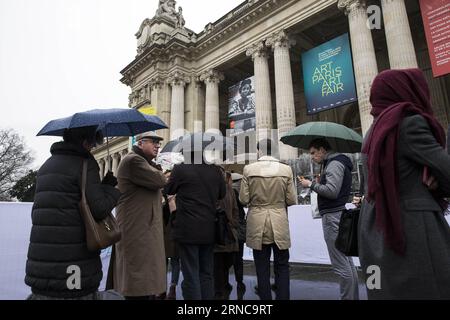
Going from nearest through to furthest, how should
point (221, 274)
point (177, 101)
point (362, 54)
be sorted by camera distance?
point (221, 274) → point (362, 54) → point (177, 101)

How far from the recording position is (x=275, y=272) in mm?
3703

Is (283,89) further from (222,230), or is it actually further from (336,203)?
(222,230)

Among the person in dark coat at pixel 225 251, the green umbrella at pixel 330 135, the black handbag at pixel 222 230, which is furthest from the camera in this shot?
the person in dark coat at pixel 225 251

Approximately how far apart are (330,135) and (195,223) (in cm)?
206

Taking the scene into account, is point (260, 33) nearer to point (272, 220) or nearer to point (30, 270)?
point (272, 220)

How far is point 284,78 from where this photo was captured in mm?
16516

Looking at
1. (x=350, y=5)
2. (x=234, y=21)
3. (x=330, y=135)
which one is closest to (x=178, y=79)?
(x=234, y=21)

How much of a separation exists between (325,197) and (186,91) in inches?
812

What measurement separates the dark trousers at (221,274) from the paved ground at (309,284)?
18 centimetres

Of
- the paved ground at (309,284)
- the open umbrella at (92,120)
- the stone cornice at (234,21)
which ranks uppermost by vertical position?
the stone cornice at (234,21)

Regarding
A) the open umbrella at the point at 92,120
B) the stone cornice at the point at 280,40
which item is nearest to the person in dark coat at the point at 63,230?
the open umbrella at the point at 92,120

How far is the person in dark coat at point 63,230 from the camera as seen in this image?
205 centimetres

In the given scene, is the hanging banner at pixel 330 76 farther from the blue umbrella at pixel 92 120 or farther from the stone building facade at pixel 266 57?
the blue umbrella at pixel 92 120
